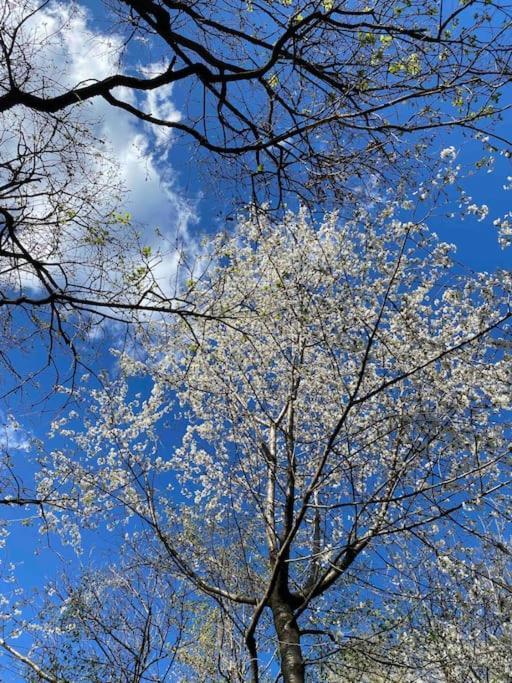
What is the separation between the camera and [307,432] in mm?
7637

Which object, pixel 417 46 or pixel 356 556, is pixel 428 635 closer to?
pixel 356 556

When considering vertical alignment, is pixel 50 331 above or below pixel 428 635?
above

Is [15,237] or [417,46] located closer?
[417,46]

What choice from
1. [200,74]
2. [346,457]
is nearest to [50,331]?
[200,74]

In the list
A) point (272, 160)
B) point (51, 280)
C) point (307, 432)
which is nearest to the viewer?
point (51, 280)

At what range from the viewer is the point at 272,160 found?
4547 millimetres

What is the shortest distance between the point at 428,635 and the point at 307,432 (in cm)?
293

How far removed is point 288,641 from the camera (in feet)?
17.6

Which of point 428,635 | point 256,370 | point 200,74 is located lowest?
point 428,635

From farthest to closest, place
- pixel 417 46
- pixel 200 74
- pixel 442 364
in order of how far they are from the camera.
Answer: pixel 442 364
pixel 200 74
pixel 417 46

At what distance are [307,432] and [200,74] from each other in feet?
17.1

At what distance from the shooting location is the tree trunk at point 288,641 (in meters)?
4.90

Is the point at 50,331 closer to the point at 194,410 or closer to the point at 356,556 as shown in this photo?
the point at 356,556

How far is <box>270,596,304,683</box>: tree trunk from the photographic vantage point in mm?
4898
